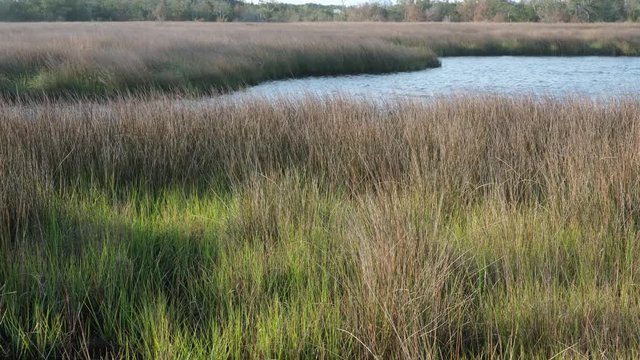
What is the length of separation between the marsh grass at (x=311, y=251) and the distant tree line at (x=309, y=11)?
1836 inches

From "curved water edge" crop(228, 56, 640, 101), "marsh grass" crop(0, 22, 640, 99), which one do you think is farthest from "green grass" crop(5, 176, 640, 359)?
"curved water edge" crop(228, 56, 640, 101)

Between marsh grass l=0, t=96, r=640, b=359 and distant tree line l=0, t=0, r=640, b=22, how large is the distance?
4663 cm

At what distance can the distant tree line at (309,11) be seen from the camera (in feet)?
158

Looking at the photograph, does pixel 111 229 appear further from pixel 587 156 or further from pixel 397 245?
pixel 587 156

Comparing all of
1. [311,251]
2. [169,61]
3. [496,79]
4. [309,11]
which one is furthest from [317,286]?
[309,11]

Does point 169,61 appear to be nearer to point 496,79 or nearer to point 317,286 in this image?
point 496,79

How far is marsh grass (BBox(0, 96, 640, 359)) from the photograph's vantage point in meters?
2.04

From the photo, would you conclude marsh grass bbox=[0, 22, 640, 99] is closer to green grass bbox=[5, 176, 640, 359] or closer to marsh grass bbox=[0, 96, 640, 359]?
marsh grass bbox=[0, 96, 640, 359]

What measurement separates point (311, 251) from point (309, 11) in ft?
273

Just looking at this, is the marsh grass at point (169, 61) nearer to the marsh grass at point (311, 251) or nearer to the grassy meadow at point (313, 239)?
the grassy meadow at point (313, 239)

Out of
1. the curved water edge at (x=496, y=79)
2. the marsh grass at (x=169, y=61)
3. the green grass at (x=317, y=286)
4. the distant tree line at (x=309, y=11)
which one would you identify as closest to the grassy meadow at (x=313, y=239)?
the green grass at (x=317, y=286)

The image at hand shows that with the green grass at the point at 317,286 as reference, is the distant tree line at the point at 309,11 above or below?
above

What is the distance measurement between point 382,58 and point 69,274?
16.2m

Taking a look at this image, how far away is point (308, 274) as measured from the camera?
8.13 feet
